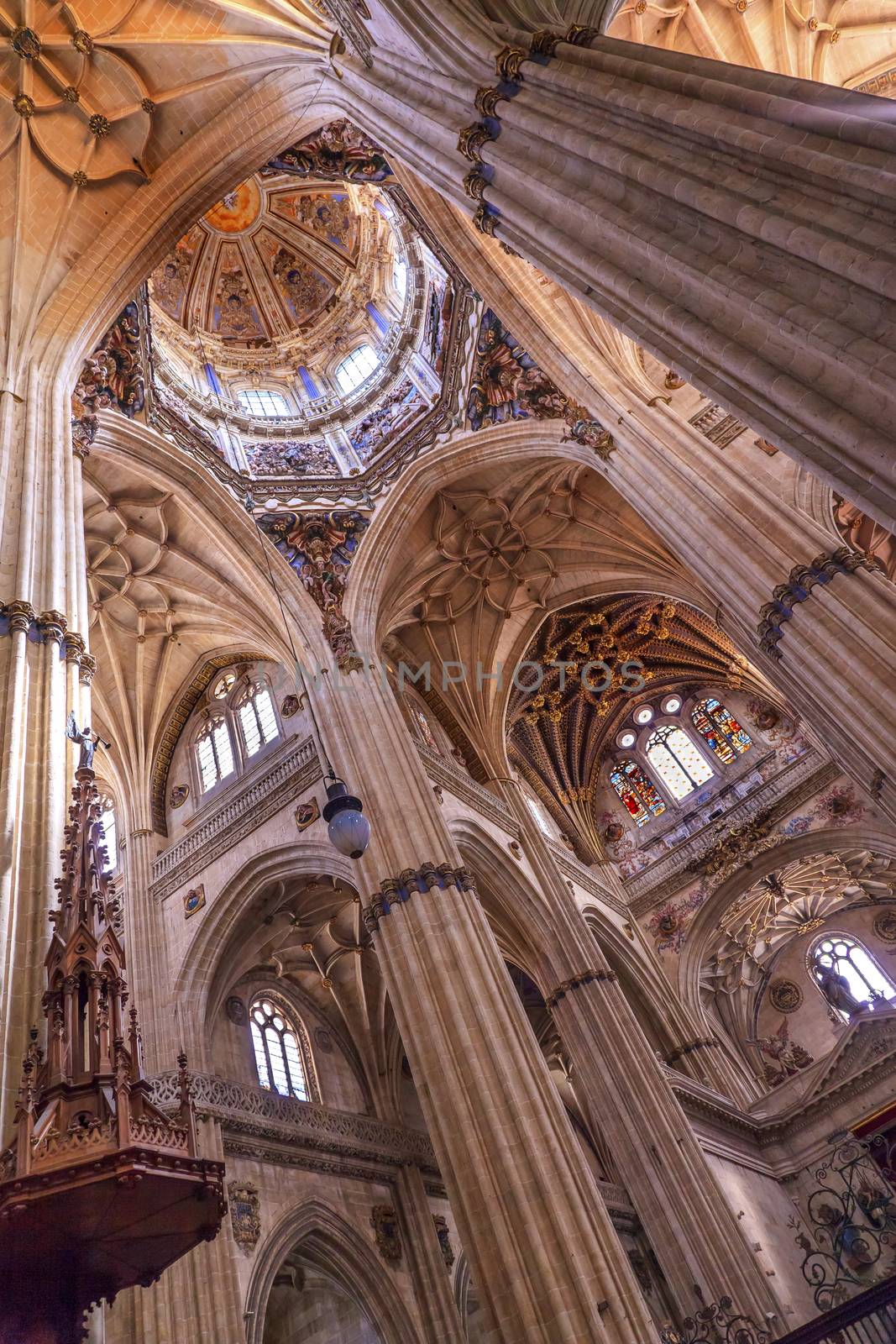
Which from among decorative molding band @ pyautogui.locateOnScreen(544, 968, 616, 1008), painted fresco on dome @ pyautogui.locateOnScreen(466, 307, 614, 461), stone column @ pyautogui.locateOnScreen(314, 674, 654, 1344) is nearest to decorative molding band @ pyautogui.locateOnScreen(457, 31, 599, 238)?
painted fresco on dome @ pyautogui.locateOnScreen(466, 307, 614, 461)

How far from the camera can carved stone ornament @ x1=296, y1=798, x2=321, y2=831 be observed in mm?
14477

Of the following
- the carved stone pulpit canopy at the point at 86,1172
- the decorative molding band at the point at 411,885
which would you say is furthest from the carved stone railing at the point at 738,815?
the carved stone pulpit canopy at the point at 86,1172

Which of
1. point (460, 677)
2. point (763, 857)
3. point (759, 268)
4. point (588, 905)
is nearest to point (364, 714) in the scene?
point (460, 677)

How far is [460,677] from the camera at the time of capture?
19.4 m

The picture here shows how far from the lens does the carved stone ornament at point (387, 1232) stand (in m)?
13.8

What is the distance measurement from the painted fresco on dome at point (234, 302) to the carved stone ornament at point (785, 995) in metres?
19.5

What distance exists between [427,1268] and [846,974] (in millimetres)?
12625

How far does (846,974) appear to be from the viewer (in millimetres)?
21734

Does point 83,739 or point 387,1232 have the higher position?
point 83,739

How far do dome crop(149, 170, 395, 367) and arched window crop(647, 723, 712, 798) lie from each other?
12205 mm

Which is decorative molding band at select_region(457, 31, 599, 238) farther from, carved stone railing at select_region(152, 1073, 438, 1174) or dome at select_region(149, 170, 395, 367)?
dome at select_region(149, 170, 395, 367)

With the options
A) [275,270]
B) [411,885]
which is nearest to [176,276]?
[275,270]

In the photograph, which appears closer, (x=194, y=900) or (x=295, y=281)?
(x=194, y=900)

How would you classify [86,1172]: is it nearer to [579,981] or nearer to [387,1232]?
[387,1232]
